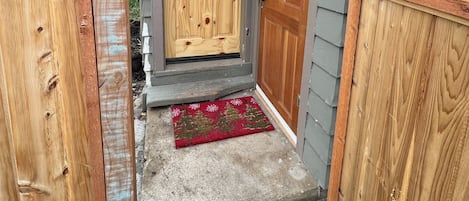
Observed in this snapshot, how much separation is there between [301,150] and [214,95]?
1.05 m

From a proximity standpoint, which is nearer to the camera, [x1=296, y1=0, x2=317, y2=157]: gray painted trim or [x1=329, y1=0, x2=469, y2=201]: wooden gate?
[x1=329, y1=0, x2=469, y2=201]: wooden gate

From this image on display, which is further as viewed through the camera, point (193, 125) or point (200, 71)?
point (200, 71)

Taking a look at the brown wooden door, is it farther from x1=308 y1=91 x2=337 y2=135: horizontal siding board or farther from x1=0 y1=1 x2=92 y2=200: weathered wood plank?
x1=0 y1=1 x2=92 y2=200: weathered wood plank

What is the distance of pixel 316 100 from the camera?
2348 mm

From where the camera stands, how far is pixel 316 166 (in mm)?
2391

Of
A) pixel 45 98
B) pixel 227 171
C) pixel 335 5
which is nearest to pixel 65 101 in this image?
pixel 45 98

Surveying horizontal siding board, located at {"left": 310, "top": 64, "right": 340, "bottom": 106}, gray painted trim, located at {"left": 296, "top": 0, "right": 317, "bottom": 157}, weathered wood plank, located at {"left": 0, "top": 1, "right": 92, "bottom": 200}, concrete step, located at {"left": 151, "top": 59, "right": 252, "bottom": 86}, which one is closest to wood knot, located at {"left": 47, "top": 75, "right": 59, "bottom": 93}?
weathered wood plank, located at {"left": 0, "top": 1, "right": 92, "bottom": 200}

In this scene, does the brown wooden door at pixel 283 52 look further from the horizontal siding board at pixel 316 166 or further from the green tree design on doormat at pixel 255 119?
the horizontal siding board at pixel 316 166

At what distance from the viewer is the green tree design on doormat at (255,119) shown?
3.04 m

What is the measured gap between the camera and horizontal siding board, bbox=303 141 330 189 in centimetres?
231

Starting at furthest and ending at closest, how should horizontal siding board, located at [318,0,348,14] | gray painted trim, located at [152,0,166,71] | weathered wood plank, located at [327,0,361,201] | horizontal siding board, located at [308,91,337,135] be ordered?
gray painted trim, located at [152,0,166,71] < horizontal siding board, located at [308,91,337,135] < horizontal siding board, located at [318,0,348,14] < weathered wood plank, located at [327,0,361,201]

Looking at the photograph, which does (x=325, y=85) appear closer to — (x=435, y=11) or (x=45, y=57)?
(x=435, y=11)

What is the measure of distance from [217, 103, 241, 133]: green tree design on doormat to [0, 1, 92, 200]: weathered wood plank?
1.78m

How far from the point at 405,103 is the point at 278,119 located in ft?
5.90
